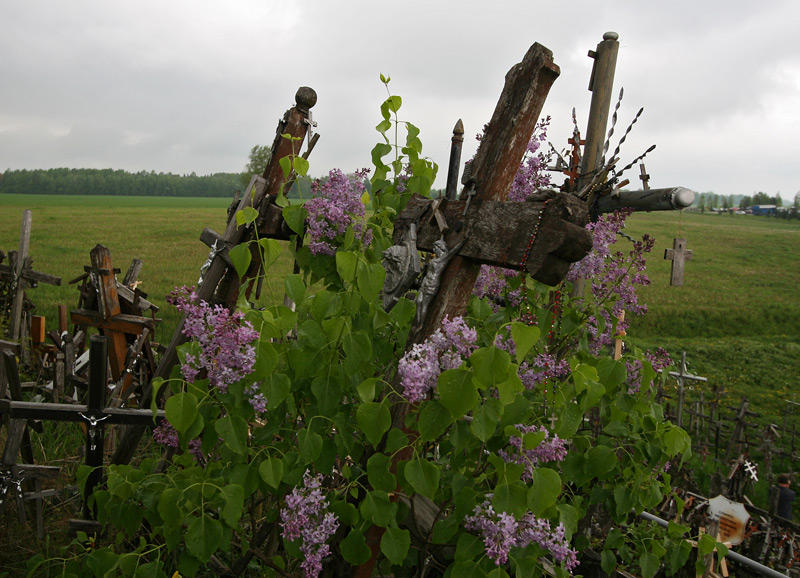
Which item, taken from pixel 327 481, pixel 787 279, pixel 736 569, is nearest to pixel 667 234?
pixel 787 279

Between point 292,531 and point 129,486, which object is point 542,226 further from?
point 129,486

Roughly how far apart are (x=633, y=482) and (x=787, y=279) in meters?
41.8

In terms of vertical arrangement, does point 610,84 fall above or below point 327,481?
above

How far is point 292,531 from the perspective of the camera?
2.10 meters

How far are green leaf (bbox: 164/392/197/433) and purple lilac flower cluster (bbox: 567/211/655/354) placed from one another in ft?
6.40

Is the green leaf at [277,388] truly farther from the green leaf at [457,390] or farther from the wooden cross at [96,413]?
the wooden cross at [96,413]

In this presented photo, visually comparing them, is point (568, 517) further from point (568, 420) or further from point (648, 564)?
point (648, 564)

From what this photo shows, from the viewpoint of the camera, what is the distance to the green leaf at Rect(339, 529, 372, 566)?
2135 millimetres

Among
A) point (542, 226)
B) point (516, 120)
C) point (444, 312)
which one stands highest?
point (516, 120)

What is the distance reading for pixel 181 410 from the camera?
6.69ft

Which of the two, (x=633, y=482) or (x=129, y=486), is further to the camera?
(x=633, y=482)

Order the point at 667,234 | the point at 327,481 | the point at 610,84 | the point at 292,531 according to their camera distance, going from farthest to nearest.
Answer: the point at 667,234, the point at 610,84, the point at 327,481, the point at 292,531

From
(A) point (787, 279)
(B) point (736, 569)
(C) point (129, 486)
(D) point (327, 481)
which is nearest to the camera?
(C) point (129, 486)

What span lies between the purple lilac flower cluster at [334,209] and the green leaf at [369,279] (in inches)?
26.5
